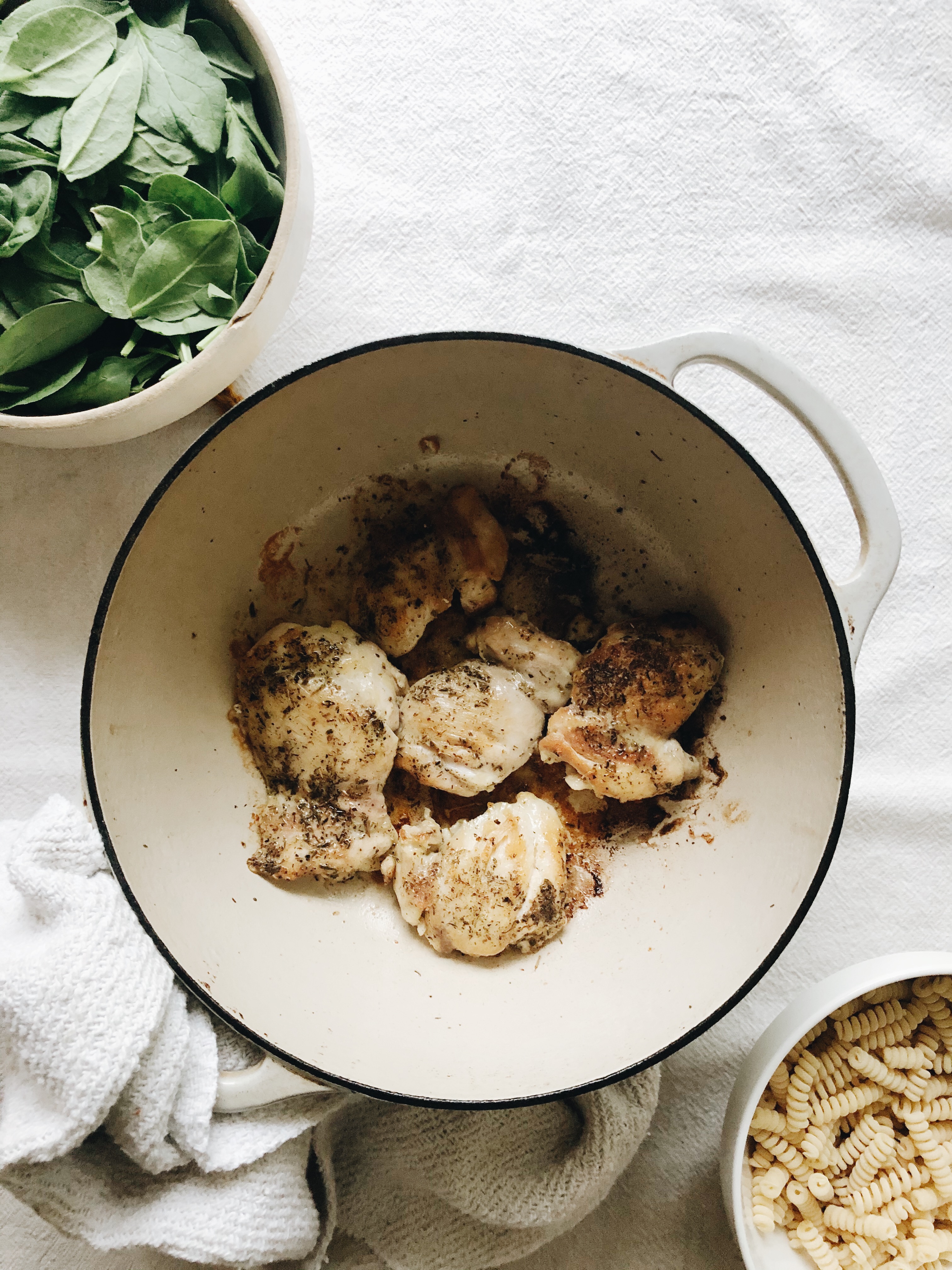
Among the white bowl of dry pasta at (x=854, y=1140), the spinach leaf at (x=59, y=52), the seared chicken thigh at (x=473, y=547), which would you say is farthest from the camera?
the seared chicken thigh at (x=473, y=547)

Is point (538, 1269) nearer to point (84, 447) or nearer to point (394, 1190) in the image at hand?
point (394, 1190)

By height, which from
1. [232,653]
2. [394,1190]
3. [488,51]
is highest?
[488,51]

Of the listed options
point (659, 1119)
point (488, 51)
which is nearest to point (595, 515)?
point (488, 51)

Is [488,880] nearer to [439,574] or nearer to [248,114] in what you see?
[439,574]

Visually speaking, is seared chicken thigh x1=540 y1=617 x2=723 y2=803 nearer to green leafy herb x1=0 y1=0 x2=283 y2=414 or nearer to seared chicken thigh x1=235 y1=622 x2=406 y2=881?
seared chicken thigh x1=235 y1=622 x2=406 y2=881

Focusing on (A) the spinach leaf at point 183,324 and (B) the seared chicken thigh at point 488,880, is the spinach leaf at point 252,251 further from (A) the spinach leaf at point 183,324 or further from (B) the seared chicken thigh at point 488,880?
(B) the seared chicken thigh at point 488,880

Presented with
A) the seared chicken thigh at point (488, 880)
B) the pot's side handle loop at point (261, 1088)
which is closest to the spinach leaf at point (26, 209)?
the seared chicken thigh at point (488, 880)
